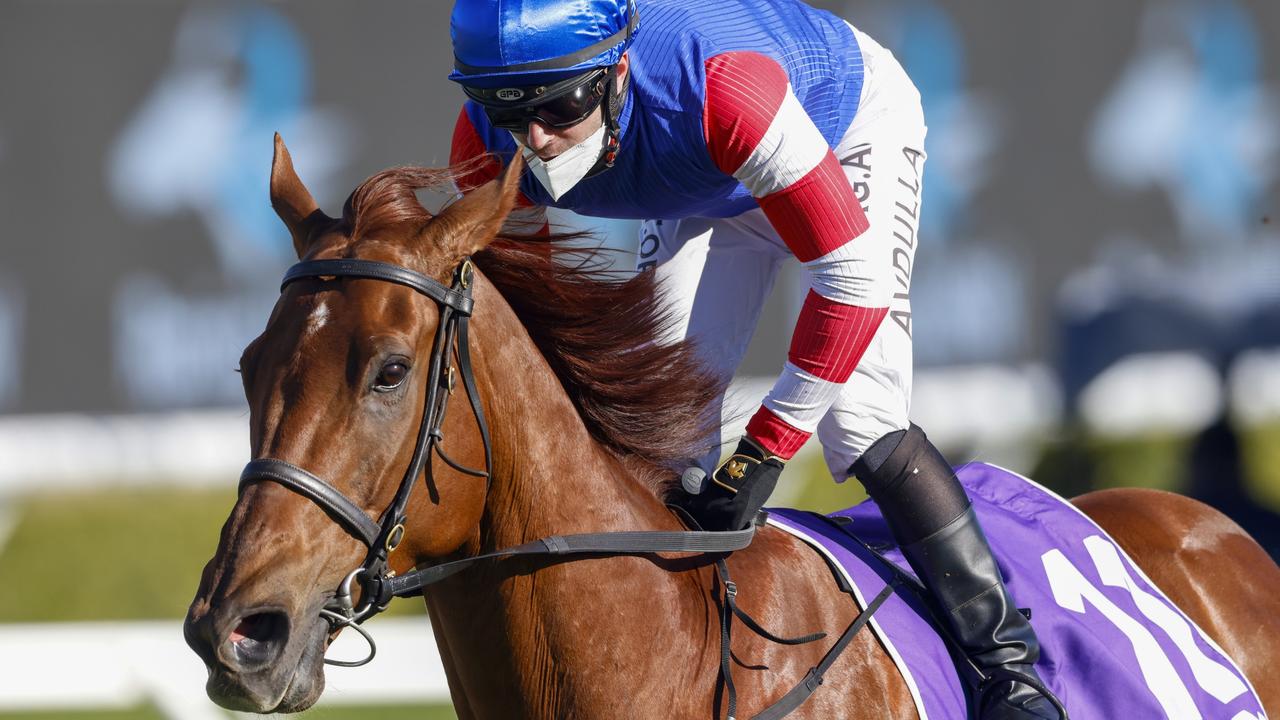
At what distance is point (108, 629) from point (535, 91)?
4.35m

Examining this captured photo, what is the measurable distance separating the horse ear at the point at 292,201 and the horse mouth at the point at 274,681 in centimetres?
64

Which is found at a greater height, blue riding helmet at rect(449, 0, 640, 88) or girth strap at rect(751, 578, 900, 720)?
blue riding helmet at rect(449, 0, 640, 88)

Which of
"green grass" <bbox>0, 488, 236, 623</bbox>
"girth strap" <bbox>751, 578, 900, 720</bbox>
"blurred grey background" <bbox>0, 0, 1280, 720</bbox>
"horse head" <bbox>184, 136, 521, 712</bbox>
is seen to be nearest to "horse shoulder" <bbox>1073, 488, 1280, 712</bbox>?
"girth strap" <bbox>751, 578, 900, 720</bbox>

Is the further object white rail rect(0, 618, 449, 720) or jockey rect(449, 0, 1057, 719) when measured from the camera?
white rail rect(0, 618, 449, 720)

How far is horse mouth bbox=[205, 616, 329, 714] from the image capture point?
5.32 feet

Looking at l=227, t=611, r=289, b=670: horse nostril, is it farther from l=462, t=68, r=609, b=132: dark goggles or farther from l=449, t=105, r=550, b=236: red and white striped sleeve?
l=462, t=68, r=609, b=132: dark goggles

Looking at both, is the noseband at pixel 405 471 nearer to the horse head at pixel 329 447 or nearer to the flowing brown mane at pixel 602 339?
the horse head at pixel 329 447

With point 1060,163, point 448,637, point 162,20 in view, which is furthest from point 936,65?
point 448,637

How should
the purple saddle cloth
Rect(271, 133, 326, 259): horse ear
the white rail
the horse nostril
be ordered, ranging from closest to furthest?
1. the horse nostril
2. Rect(271, 133, 326, 259): horse ear
3. the purple saddle cloth
4. the white rail

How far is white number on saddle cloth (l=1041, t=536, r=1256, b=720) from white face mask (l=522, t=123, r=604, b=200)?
1.27 m

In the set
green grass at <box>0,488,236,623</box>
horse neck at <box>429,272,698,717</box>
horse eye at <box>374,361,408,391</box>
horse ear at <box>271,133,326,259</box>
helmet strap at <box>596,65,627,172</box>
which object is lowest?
green grass at <box>0,488,236,623</box>

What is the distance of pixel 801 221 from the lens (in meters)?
2.15

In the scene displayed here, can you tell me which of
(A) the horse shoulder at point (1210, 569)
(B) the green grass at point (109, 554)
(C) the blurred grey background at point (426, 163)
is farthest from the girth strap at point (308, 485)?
(B) the green grass at point (109, 554)

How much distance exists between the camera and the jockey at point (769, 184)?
2.06 metres
